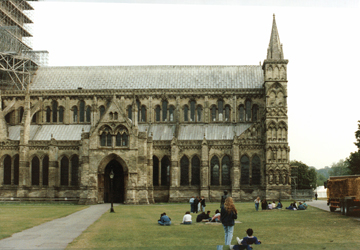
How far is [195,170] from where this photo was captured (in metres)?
63.8

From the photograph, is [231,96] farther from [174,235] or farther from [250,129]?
[174,235]

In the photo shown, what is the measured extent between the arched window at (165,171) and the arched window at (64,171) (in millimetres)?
12367

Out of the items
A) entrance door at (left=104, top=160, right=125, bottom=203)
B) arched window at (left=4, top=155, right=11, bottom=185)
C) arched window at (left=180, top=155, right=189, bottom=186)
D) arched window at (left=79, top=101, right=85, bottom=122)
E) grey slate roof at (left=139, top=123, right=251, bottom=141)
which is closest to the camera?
entrance door at (left=104, top=160, right=125, bottom=203)

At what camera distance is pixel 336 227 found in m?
28.6

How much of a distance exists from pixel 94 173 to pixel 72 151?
6.72m

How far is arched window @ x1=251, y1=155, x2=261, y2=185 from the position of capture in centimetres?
6354

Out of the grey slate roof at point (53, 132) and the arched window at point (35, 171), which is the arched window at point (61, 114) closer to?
the grey slate roof at point (53, 132)

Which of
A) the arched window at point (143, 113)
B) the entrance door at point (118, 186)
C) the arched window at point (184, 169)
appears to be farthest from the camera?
the arched window at point (143, 113)

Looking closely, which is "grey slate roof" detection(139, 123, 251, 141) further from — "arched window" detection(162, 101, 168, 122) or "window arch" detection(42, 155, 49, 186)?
"window arch" detection(42, 155, 49, 186)

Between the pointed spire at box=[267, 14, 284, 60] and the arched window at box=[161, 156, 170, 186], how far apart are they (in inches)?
766

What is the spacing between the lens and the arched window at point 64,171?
211 ft

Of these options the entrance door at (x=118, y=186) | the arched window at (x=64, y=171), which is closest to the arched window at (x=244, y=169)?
the entrance door at (x=118, y=186)

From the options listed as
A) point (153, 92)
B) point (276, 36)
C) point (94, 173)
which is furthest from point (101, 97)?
point (276, 36)

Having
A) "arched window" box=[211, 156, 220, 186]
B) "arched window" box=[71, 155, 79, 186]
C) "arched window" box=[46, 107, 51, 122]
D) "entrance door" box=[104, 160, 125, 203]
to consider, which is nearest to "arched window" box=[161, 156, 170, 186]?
"entrance door" box=[104, 160, 125, 203]
